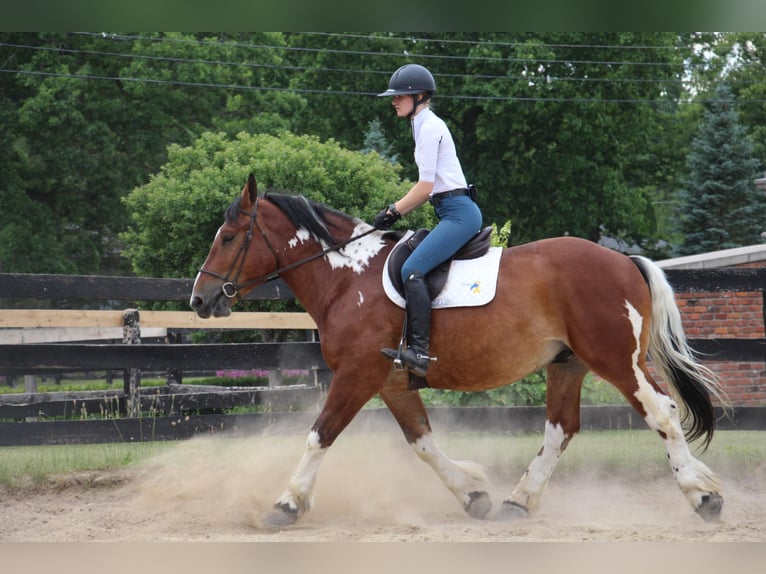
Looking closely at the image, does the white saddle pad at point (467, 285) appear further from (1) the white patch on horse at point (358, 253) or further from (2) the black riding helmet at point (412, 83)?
(2) the black riding helmet at point (412, 83)

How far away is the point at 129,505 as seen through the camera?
6.89 m

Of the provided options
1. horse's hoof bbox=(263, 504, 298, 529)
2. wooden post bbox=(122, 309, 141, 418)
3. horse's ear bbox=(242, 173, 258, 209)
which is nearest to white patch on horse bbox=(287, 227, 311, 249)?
horse's ear bbox=(242, 173, 258, 209)

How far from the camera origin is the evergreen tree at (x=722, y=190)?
97.6ft

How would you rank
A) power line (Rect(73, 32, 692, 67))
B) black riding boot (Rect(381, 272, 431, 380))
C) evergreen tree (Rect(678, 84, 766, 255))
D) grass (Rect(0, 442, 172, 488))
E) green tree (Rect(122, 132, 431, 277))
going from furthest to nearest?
evergreen tree (Rect(678, 84, 766, 255)), power line (Rect(73, 32, 692, 67)), green tree (Rect(122, 132, 431, 277)), grass (Rect(0, 442, 172, 488)), black riding boot (Rect(381, 272, 431, 380))

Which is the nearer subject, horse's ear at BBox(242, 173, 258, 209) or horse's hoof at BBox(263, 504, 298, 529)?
horse's hoof at BBox(263, 504, 298, 529)

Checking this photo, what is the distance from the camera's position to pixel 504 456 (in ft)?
27.4

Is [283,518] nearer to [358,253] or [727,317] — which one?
[358,253]

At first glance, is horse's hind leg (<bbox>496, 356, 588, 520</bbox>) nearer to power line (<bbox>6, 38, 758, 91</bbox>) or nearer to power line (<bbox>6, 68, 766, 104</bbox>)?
power line (<bbox>6, 68, 766, 104</bbox>)

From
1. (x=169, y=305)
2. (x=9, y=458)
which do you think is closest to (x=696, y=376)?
(x=9, y=458)

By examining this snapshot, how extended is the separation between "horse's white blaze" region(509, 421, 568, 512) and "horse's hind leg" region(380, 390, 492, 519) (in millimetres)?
248

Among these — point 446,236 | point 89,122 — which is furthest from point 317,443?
point 89,122

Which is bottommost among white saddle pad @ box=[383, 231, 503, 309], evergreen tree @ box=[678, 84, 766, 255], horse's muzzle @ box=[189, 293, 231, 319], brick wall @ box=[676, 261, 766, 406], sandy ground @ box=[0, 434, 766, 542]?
sandy ground @ box=[0, 434, 766, 542]

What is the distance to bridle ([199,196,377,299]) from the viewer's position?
642cm
